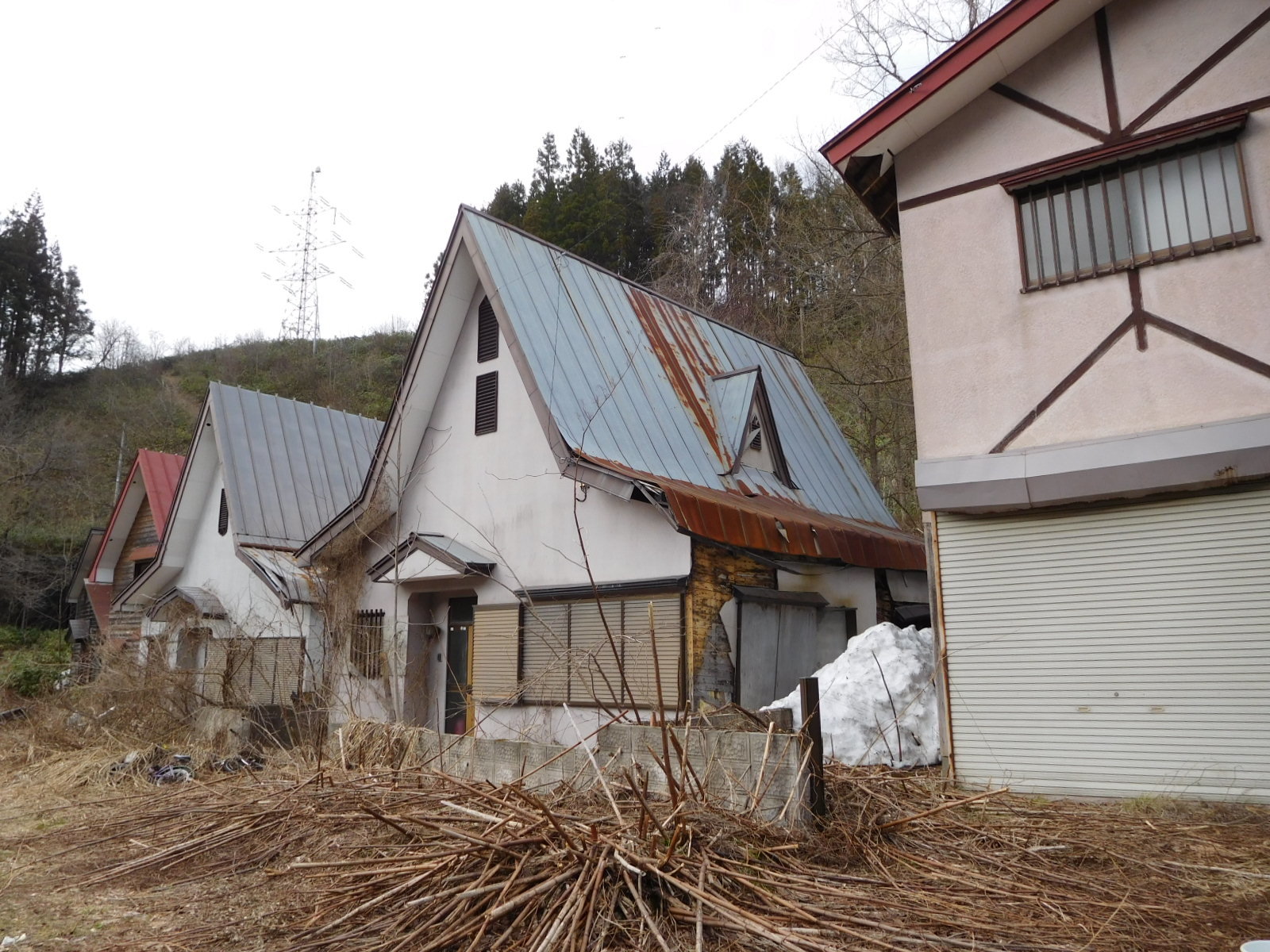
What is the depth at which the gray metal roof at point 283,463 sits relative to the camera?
18938 millimetres

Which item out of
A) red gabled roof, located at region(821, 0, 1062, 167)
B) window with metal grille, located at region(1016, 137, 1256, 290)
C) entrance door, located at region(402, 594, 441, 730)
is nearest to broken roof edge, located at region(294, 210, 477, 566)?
entrance door, located at region(402, 594, 441, 730)

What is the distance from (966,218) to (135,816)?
919cm

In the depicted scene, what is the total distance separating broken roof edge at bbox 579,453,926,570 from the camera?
10.6m

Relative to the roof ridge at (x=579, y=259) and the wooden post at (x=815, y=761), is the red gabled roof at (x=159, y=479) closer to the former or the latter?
the roof ridge at (x=579, y=259)

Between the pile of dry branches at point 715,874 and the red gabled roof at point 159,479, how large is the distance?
17465 mm

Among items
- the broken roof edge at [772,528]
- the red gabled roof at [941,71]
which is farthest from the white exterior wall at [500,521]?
the red gabled roof at [941,71]

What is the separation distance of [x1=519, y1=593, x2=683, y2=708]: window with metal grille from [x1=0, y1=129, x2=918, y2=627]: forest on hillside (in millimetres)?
8755

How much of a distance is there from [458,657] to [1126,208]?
34.1 ft

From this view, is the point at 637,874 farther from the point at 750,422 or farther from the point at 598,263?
the point at 598,263

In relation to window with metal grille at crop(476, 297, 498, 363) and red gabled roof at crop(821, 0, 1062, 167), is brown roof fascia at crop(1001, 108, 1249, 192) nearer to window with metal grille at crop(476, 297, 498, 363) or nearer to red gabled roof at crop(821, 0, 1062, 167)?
red gabled roof at crop(821, 0, 1062, 167)

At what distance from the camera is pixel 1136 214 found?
831cm

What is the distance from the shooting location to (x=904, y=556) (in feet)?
44.5

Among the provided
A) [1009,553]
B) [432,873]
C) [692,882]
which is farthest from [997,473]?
[432,873]

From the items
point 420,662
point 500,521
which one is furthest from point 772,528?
point 420,662
